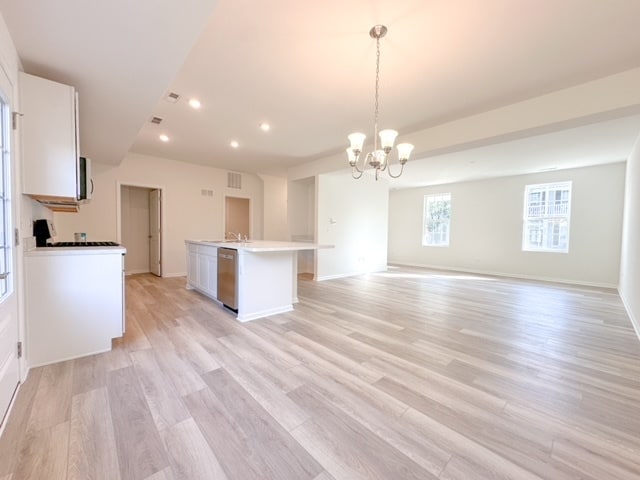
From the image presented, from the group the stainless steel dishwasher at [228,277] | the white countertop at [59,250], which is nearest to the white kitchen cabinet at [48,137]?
the white countertop at [59,250]

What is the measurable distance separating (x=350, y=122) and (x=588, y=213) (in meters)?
5.90

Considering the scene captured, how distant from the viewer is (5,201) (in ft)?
5.60

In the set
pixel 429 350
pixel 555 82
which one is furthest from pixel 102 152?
pixel 555 82

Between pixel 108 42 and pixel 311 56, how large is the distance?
1482 mm

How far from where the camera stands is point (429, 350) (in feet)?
8.32

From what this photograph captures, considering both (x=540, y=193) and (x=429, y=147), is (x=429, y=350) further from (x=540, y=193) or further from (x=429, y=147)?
(x=540, y=193)

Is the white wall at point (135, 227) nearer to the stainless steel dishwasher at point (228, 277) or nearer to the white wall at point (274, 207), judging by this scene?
the white wall at point (274, 207)

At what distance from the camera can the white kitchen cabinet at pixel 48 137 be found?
6.63 feet

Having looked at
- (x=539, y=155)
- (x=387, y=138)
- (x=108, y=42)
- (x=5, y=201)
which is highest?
(x=539, y=155)

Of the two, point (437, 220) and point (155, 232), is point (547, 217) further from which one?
point (155, 232)

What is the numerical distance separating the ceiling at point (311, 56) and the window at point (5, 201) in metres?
0.56

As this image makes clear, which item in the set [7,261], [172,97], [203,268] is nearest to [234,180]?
[203,268]

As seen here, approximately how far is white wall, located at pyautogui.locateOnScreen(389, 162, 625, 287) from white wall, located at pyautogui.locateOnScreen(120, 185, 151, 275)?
24.1 feet

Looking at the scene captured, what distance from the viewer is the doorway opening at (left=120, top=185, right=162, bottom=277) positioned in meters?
6.09
